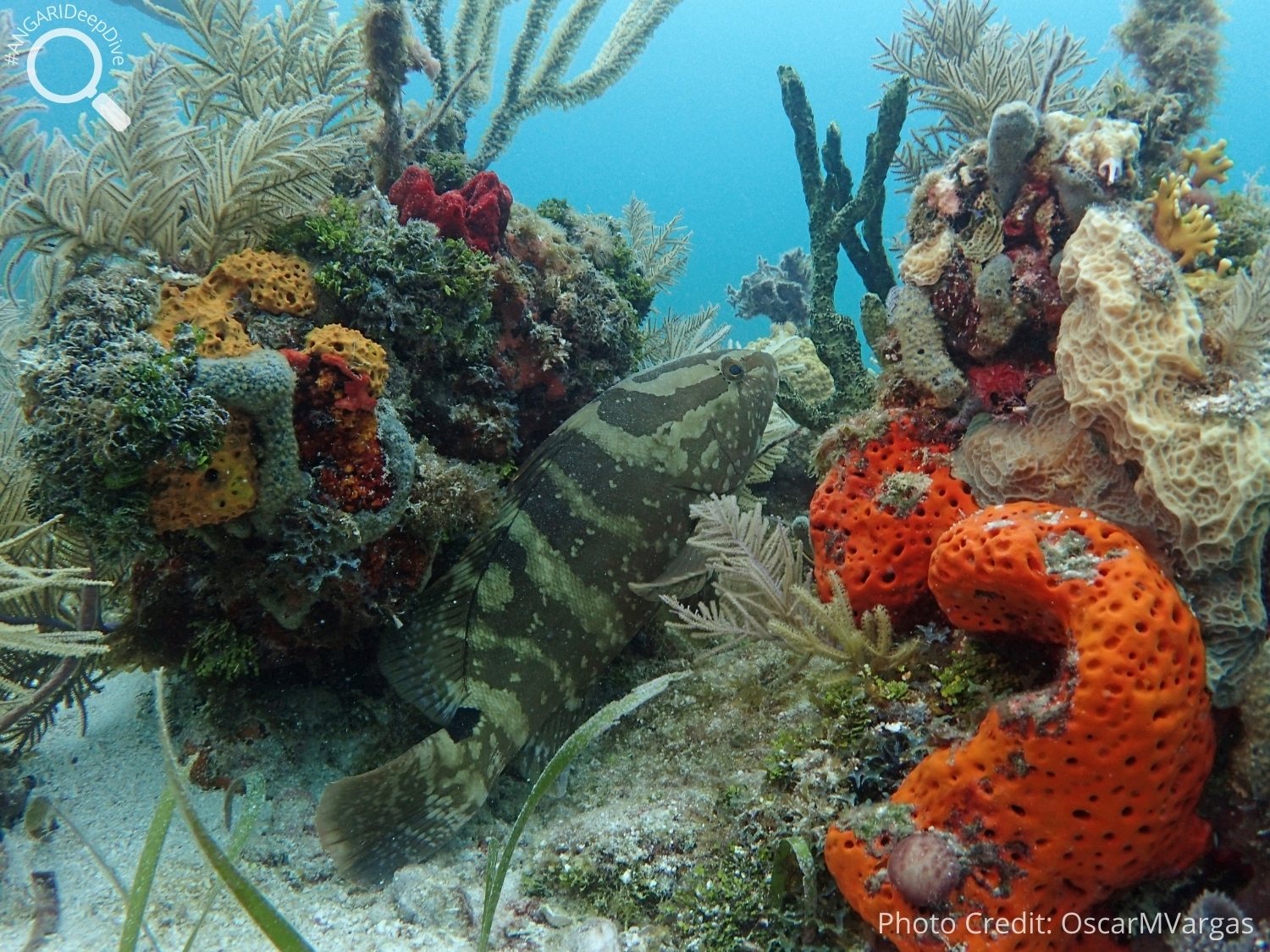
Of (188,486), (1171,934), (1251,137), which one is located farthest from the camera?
(1251,137)

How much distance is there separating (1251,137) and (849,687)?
5041 inches

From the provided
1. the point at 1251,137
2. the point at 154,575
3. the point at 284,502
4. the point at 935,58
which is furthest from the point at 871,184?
the point at 1251,137

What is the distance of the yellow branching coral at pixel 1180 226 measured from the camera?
8.37 feet

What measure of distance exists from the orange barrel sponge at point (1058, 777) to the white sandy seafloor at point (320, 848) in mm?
A: 807

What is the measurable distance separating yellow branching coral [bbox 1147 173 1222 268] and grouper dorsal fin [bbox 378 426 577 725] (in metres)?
3.07

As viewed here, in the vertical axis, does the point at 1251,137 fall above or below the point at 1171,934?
above

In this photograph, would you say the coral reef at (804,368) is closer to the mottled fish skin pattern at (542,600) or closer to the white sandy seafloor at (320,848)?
the mottled fish skin pattern at (542,600)

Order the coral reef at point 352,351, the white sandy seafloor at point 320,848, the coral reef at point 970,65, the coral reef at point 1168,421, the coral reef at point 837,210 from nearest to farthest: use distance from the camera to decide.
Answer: the coral reef at point 1168,421 → the white sandy seafloor at point 320,848 → the coral reef at point 352,351 → the coral reef at point 970,65 → the coral reef at point 837,210

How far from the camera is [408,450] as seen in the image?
9.05 feet

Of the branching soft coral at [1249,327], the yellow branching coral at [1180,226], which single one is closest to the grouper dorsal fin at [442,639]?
the branching soft coral at [1249,327]

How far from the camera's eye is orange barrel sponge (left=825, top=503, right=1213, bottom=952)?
1.74 metres

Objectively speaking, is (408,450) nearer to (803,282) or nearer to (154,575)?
(154,575)

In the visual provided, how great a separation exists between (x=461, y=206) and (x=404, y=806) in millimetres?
3045

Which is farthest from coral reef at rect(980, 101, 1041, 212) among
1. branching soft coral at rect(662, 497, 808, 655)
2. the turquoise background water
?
the turquoise background water
